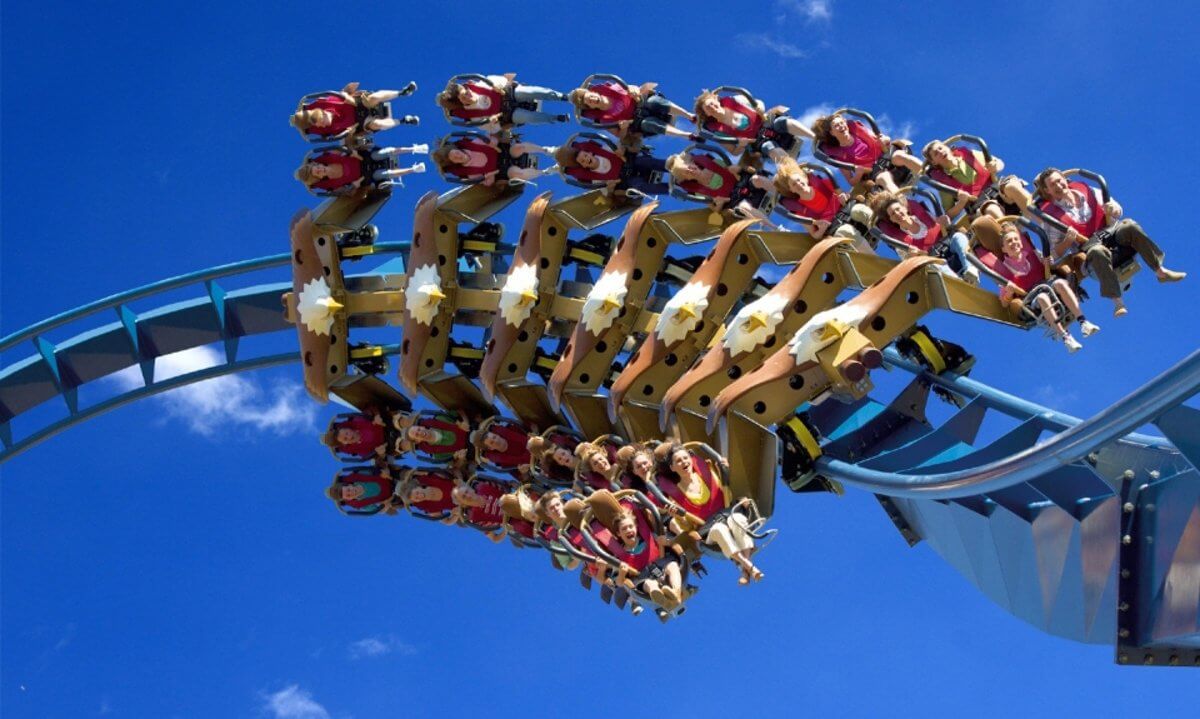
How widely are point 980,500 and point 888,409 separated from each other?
109cm

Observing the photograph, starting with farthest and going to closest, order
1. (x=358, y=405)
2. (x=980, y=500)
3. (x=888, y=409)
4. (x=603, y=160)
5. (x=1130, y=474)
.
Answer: (x=358, y=405) → (x=603, y=160) → (x=888, y=409) → (x=980, y=500) → (x=1130, y=474)

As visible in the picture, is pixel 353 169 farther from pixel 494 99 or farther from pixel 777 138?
pixel 777 138

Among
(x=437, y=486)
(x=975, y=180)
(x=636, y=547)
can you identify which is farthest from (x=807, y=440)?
(x=437, y=486)

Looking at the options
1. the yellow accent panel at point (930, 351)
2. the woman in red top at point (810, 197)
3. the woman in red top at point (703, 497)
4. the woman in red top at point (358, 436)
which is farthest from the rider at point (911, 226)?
the woman in red top at point (358, 436)

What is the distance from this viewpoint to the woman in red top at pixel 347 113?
13.0 metres

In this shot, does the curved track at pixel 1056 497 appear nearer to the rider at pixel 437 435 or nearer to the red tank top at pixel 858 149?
the red tank top at pixel 858 149

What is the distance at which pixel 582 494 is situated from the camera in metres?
11.7

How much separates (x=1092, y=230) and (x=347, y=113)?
5364 mm

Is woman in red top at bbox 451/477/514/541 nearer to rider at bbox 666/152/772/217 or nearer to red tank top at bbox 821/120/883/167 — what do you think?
rider at bbox 666/152/772/217

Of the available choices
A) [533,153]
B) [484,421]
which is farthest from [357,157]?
[484,421]

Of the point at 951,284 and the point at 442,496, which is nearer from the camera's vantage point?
the point at 951,284

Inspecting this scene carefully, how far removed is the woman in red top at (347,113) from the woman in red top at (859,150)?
3096mm

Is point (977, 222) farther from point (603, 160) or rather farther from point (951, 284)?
point (603, 160)

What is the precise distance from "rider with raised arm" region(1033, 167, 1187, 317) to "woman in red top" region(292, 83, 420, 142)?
15.4 feet
